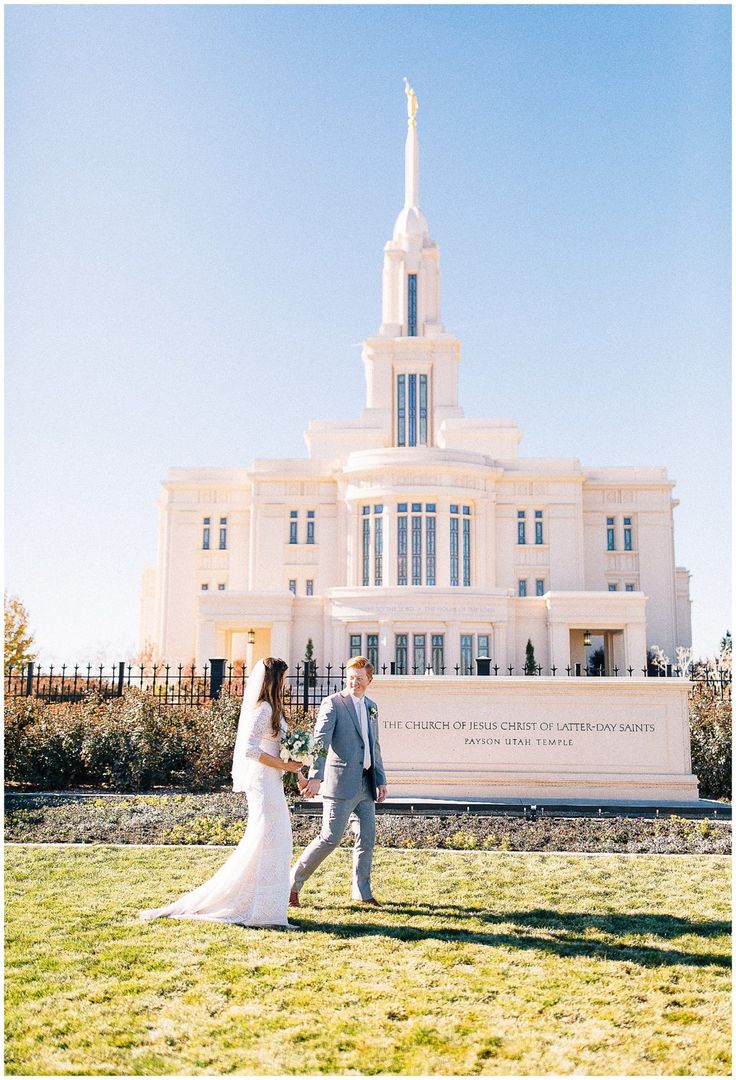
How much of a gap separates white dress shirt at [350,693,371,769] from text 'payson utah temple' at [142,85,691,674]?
80.8 feet

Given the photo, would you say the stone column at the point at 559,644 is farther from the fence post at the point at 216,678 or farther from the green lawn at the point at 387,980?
the green lawn at the point at 387,980

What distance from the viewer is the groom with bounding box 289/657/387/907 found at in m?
6.90

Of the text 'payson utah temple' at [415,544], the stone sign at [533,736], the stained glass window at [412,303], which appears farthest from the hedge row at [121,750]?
the stained glass window at [412,303]

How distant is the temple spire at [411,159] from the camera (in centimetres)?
5138

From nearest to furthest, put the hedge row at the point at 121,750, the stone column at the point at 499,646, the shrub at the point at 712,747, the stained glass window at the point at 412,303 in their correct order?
the hedge row at the point at 121,750 < the shrub at the point at 712,747 < the stone column at the point at 499,646 < the stained glass window at the point at 412,303

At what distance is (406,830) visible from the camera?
1005 centimetres

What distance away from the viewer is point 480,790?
12680 mm

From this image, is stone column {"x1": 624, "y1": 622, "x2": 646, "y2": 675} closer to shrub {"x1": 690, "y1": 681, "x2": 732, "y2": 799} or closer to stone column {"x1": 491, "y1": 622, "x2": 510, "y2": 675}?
stone column {"x1": 491, "y1": 622, "x2": 510, "y2": 675}

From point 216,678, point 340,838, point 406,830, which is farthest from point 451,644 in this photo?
point 340,838

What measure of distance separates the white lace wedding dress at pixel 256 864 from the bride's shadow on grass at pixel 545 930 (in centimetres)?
35

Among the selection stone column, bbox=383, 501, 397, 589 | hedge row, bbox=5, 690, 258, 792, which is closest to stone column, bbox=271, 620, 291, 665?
stone column, bbox=383, 501, 397, 589

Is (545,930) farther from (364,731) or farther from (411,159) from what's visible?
(411,159)

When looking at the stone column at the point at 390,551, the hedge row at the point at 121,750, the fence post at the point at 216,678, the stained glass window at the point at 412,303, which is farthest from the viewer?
the stained glass window at the point at 412,303

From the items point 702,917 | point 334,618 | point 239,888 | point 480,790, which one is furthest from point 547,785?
point 334,618
